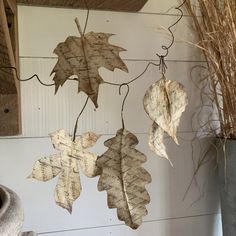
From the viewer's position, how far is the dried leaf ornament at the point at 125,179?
0.59 meters

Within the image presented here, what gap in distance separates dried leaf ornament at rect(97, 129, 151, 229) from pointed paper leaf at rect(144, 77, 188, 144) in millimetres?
65

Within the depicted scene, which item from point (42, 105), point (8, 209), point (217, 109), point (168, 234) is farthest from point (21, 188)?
point (217, 109)

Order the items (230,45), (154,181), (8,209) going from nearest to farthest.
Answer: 1. (8,209)
2. (230,45)
3. (154,181)

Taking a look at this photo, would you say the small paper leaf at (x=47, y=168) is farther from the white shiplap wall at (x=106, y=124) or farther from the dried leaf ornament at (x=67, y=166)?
the white shiplap wall at (x=106, y=124)

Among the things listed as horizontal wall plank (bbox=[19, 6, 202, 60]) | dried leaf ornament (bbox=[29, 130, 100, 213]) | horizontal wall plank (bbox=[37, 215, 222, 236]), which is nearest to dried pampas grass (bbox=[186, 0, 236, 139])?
horizontal wall plank (bbox=[19, 6, 202, 60])

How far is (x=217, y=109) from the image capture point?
3.31 ft

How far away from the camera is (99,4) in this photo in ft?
3.04

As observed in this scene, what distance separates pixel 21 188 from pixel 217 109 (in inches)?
23.4

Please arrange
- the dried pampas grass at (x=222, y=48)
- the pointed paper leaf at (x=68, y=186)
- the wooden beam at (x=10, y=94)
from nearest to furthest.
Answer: the pointed paper leaf at (x=68, y=186)
the wooden beam at (x=10, y=94)
the dried pampas grass at (x=222, y=48)

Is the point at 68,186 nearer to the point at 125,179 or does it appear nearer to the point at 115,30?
the point at 125,179

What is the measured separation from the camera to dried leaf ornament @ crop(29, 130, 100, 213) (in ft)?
1.92

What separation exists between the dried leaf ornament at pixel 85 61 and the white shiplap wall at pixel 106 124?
311 mm

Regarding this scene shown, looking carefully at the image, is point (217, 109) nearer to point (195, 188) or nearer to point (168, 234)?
point (195, 188)

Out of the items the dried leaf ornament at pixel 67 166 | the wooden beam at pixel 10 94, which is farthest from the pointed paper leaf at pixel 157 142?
the wooden beam at pixel 10 94
